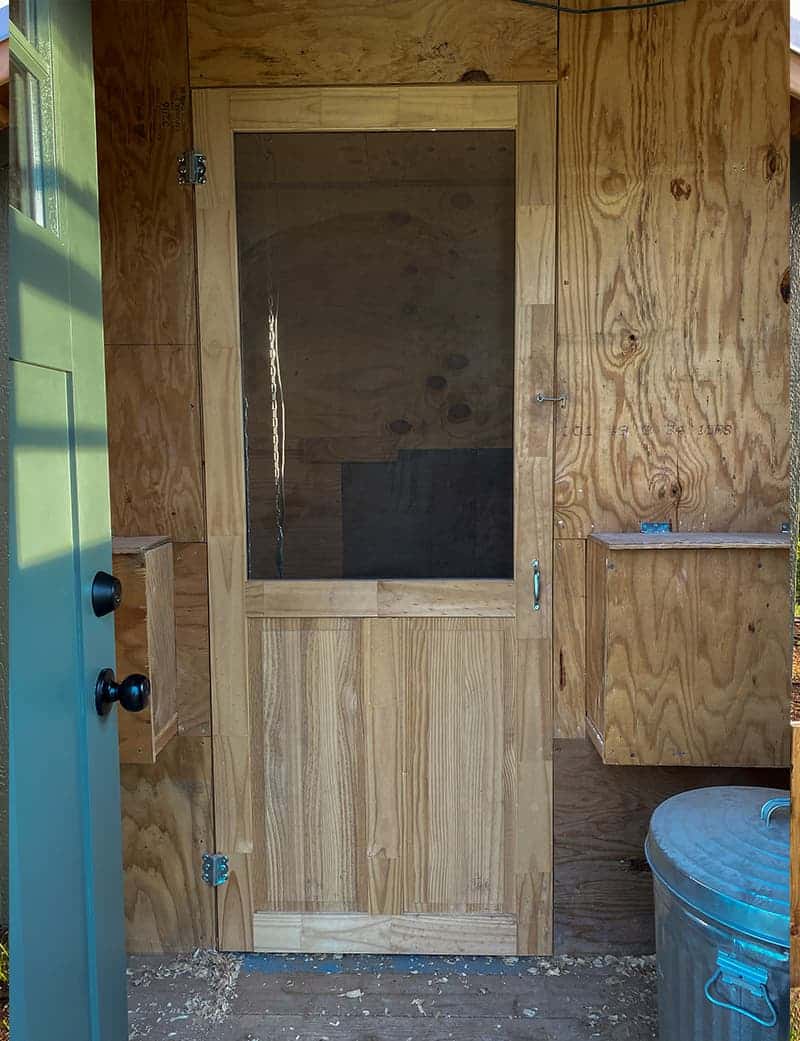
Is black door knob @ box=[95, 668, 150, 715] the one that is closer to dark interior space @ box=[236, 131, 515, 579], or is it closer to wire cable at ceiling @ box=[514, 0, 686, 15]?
dark interior space @ box=[236, 131, 515, 579]

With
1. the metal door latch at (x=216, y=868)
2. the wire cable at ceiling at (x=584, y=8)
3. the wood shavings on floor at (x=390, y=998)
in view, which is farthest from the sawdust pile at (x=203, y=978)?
the wire cable at ceiling at (x=584, y=8)

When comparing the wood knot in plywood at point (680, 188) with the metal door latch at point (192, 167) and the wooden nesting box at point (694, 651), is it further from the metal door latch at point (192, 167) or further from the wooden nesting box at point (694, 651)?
the metal door latch at point (192, 167)

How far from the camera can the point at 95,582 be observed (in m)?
1.47

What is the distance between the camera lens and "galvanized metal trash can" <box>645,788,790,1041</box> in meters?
1.60

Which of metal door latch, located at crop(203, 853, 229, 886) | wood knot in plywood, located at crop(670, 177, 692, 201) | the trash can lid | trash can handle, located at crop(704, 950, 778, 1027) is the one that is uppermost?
wood knot in plywood, located at crop(670, 177, 692, 201)

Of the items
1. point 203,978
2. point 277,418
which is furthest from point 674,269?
point 203,978

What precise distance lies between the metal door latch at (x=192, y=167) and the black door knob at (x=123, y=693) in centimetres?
135

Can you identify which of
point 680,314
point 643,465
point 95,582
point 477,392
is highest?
point 680,314

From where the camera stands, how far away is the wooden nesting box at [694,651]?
211 centimetres

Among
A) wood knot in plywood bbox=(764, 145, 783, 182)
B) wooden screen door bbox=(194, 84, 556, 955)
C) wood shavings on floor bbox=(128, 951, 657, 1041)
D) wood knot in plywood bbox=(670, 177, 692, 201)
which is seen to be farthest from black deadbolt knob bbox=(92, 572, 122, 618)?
wood knot in plywood bbox=(764, 145, 783, 182)

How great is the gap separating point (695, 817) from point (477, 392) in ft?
3.67

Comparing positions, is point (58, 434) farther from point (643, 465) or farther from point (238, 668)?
point (643, 465)

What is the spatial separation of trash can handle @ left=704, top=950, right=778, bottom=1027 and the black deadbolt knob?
1272 mm

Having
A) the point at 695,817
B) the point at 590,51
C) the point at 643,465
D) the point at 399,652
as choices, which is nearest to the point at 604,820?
the point at 695,817
